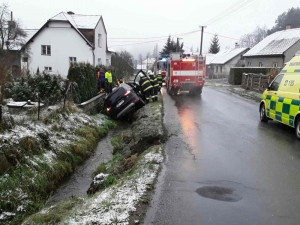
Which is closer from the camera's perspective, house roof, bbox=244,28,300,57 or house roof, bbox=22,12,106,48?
house roof, bbox=22,12,106,48

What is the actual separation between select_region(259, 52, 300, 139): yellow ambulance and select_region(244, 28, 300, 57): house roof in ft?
83.9

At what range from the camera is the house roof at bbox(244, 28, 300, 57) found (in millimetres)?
33694

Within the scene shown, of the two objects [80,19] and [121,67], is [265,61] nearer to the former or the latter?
[121,67]

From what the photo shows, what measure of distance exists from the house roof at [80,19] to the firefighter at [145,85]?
69.3ft

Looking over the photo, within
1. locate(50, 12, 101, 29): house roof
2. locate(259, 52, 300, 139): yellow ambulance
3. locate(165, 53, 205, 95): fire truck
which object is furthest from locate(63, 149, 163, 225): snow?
locate(50, 12, 101, 29): house roof

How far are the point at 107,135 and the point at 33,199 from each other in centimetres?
593

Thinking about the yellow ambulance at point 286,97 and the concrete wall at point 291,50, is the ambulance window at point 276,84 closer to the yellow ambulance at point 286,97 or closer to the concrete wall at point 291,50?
the yellow ambulance at point 286,97

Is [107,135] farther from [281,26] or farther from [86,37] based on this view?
[281,26]

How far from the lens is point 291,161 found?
21.3 ft

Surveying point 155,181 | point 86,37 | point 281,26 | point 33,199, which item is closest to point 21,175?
point 33,199

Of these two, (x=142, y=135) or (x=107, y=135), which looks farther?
(x=107, y=135)

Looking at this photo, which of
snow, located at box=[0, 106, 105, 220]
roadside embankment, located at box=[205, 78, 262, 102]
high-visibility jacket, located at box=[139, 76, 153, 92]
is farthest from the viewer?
roadside embankment, located at box=[205, 78, 262, 102]

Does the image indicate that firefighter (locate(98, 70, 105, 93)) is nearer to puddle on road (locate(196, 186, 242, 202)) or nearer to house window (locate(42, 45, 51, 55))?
puddle on road (locate(196, 186, 242, 202))

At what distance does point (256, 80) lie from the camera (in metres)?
24.1
